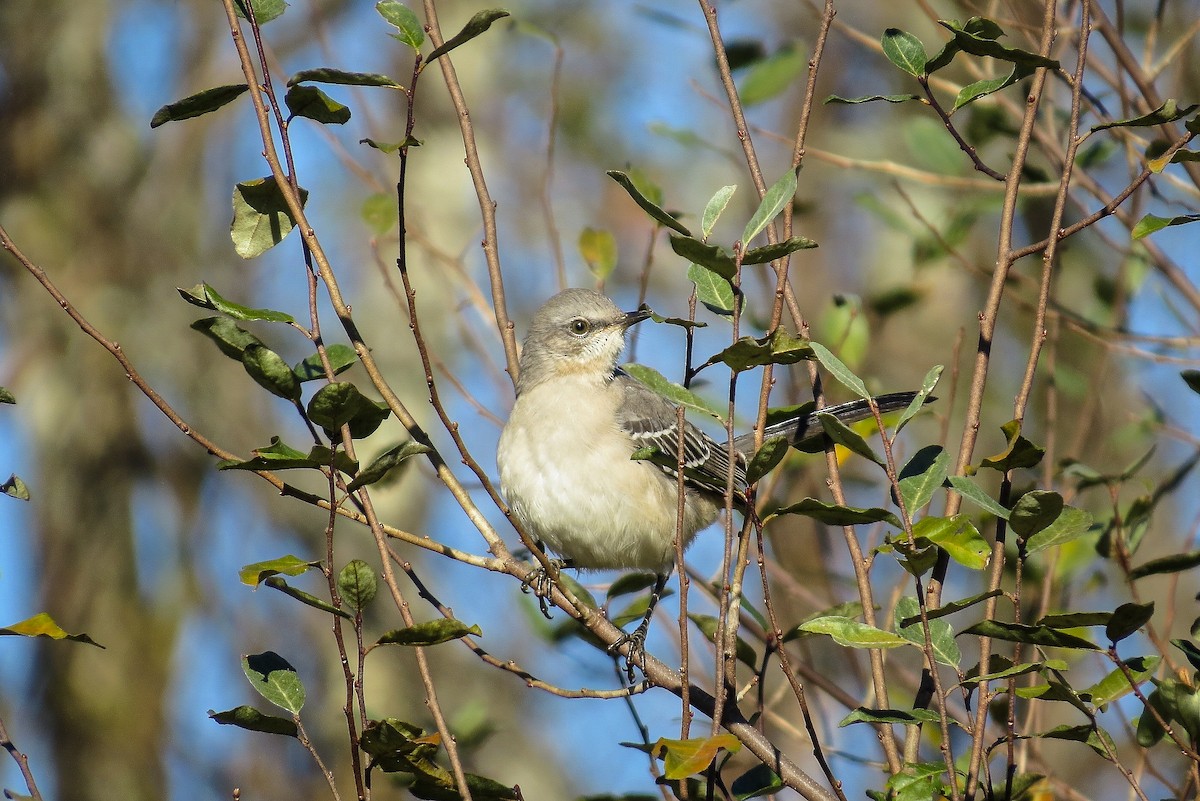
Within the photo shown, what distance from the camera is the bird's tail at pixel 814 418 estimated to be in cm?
269

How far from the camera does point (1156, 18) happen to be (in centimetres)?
442

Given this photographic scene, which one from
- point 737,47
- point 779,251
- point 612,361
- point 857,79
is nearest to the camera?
point 779,251

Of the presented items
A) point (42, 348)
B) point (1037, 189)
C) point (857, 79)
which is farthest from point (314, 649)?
point (857, 79)

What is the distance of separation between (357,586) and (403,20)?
1402mm

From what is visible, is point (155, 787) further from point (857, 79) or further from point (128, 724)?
point (857, 79)

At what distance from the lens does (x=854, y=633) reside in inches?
94.0

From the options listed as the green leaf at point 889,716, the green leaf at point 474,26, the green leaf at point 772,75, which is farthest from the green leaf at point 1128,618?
the green leaf at point 772,75

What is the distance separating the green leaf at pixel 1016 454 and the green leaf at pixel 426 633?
49.9 inches

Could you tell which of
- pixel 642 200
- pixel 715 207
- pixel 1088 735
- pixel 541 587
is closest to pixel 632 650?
pixel 541 587

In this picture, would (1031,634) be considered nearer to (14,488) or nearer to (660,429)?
(14,488)

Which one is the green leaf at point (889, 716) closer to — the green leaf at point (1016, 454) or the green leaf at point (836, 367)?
the green leaf at point (1016, 454)

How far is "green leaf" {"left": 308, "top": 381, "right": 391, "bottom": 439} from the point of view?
7.95 feet

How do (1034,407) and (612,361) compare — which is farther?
(1034,407)

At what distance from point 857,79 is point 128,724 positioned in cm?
931
